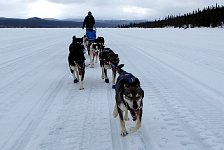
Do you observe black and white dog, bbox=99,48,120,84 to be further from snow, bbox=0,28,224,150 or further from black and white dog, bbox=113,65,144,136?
black and white dog, bbox=113,65,144,136

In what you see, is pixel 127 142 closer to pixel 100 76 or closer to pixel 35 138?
pixel 35 138

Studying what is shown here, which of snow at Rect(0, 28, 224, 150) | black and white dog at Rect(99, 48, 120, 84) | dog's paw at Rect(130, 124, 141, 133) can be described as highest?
black and white dog at Rect(99, 48, 120, 84)

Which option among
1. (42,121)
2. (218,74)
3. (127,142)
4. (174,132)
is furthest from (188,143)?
(218,74)

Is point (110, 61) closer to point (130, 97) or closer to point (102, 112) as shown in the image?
point (102, 112)

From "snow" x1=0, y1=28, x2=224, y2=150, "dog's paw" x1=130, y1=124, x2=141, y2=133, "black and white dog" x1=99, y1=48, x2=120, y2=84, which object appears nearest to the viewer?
"snow" x1=0, y1=28, x2=224, y2=150

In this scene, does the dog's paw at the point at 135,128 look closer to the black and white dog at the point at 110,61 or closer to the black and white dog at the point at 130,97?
the black and white dog at the point at 130,97

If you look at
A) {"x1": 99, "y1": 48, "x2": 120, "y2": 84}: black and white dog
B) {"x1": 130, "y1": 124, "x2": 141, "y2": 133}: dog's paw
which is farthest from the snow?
{"x1": 99, "y1": 48, "x2": 120, "y2": 84}: black and white dog

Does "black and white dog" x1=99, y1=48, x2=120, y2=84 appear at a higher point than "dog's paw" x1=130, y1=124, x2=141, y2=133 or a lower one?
higher

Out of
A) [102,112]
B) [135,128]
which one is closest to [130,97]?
[135,128]

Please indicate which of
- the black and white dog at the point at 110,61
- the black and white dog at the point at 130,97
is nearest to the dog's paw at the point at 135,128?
the black and white dog at the point at 130,97

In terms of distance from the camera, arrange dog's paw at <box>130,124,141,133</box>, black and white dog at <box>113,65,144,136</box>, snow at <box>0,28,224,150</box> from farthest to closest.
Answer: dog's paw at <box>130,124,141,133</box> < snow at <box>0,28,224,150</box> < black and white dog at <box>113,65,144,136</box>

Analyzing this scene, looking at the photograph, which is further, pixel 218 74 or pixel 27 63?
pixel 27 63

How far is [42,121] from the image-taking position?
552 centimetres

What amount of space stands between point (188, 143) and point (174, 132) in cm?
44
